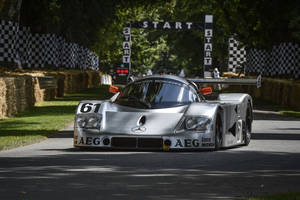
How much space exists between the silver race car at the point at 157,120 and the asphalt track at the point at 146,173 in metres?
→ 0.20

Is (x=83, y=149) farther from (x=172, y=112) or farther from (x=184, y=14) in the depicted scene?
(x=184, y=14)

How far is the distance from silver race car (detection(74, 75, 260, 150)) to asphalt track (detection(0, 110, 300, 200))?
20cm

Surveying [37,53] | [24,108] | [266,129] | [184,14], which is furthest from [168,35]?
[266,129]

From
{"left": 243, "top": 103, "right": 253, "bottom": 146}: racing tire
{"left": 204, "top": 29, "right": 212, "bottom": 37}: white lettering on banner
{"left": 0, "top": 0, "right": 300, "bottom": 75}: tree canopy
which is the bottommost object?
{"left": 243, "top": 103, "right": 253, "bottom": 146}: racing tire

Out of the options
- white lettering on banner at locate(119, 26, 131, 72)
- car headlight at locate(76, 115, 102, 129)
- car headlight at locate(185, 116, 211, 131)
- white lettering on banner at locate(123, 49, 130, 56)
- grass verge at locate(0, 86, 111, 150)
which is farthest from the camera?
white lettering on banner at locate(123, 49, 130, 56)

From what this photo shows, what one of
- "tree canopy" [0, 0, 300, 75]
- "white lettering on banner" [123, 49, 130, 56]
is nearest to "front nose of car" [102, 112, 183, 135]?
"tree canopy" [0, 0, 300, 75]

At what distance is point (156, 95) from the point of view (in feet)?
41.2

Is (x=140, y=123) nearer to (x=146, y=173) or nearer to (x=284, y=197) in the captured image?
(x=146, y=173)

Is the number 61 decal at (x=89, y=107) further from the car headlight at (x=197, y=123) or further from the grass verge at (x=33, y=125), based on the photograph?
the grass verge at (x=33, y=125)

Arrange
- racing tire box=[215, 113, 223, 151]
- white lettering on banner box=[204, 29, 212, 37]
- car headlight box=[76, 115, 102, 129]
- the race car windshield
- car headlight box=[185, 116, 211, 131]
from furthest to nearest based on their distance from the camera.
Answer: white lettering on banner box=[204, 29, 212, 37] < the race car windshield < racing tire box=[215, 113, 223, 151] < car headlight box=[76, 115, 102, 129] < car headlight box=[185, 116, 211, 131]

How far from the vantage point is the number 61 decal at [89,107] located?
11.9 meters

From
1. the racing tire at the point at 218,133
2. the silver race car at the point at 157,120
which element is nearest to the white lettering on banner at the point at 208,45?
the silver race car at the point at 157,120

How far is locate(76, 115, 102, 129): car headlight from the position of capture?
11599 mm

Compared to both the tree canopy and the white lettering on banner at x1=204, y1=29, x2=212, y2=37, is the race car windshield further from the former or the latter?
the white lettering on banner at x1=204, y1=29, x2=212, y2=37
